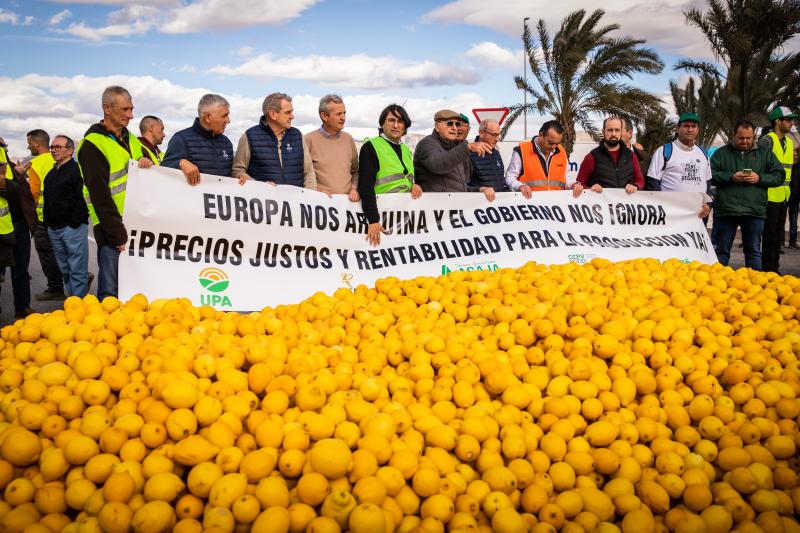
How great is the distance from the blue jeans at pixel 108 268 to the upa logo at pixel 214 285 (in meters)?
0.68

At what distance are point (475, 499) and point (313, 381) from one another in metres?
0.84

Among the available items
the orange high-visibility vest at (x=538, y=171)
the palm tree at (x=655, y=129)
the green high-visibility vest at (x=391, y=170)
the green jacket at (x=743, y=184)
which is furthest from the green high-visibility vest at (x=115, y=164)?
the palm tree at (x=655, y=129)

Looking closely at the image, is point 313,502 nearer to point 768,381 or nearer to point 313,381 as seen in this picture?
point 313,381

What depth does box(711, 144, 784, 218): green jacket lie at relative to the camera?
6.91m

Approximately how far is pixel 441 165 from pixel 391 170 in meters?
0.53

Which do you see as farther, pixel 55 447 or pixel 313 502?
pixel 55 447

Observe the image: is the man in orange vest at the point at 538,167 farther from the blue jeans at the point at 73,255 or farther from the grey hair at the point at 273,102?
the blue jeans at the point at 73,255

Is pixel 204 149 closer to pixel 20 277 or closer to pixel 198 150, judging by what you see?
pixel 198 150

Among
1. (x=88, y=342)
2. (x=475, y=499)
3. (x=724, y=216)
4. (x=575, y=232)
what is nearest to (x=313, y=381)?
(x=475, y=499)

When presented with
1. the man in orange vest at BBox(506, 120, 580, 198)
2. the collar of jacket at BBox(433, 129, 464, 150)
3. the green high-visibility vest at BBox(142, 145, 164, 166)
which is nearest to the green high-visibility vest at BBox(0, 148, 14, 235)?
the green high-visibility vest at BBox(142, 145, 164, 166)

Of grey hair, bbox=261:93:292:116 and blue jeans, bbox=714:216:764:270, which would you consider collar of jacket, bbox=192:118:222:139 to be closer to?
grey hair, bbox=261:93:292:116

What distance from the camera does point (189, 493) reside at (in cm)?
203

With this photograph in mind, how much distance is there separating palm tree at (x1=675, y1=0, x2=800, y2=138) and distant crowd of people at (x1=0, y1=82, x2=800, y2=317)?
1290 centimetres

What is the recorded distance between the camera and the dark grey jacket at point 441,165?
580cm
